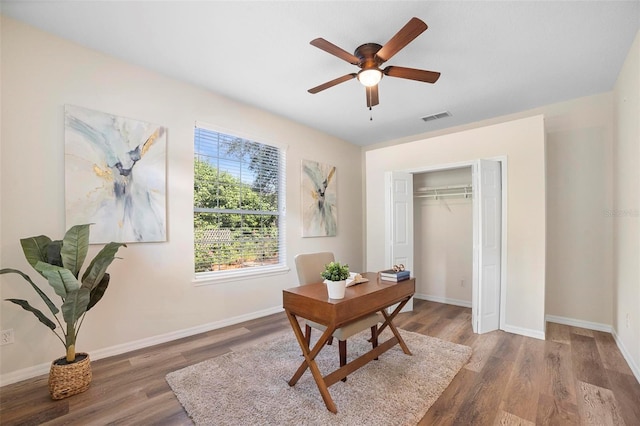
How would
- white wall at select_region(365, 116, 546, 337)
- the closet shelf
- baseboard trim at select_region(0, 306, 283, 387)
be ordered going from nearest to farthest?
baseboard trim at select_region(0, 306, 283, 387) < white wall at select_region(365, 116, 546, 337) < the closet shelf

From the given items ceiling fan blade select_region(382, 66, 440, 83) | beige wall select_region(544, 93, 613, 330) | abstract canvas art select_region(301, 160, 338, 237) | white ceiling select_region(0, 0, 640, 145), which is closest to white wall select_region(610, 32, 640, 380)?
beige wall select_region(544, 93, 613, 330)

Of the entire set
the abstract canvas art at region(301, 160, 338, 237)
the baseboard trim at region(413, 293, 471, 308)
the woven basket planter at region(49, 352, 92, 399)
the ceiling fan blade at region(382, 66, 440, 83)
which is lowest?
the baseboard trim at region(413, 293, 471, 308)

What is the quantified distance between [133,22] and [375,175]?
3.37 m

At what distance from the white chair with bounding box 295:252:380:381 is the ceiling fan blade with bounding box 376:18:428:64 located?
1799mm

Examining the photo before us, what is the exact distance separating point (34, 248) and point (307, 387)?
226 cm

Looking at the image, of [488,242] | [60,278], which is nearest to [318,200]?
[488,242]

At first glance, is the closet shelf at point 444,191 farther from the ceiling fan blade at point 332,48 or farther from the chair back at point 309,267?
the ceiling fan blade at point 332,48

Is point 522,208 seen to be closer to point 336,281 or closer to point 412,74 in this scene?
point 412,74

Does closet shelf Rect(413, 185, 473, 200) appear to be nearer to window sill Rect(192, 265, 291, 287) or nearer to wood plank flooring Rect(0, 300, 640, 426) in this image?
wood plank flooring Rect(0, 300, 640, 426)

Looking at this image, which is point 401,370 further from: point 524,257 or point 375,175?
point 375,175

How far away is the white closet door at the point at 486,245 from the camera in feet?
10.9

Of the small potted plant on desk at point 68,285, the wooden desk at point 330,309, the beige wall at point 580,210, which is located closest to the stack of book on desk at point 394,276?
the wooden desk at point 330,309

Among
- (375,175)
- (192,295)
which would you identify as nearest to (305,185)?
(375,175)

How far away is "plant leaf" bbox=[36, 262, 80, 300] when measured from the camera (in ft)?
6.33
